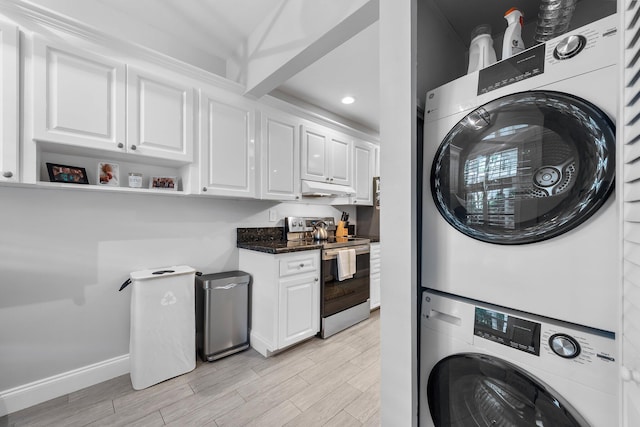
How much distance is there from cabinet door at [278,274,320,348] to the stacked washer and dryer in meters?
1.42

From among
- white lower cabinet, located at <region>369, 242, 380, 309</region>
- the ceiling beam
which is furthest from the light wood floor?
the ceiling beam

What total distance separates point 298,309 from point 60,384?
173 cm

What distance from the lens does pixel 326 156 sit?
311cm

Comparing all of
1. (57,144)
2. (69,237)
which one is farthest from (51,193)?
(57,144)

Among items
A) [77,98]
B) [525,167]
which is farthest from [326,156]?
[525,167]

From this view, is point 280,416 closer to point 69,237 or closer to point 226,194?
point 226,194

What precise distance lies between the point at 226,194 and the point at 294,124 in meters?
1.10

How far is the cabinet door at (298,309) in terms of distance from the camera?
89.1 inches

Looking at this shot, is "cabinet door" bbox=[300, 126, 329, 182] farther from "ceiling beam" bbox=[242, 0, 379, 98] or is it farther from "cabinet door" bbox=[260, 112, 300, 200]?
"ceiling beam" bbox=[242, 0, 379, 98]

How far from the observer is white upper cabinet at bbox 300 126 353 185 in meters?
2.89

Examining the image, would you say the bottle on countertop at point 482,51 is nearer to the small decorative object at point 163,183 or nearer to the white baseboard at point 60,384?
the small decorative object at point 163,183

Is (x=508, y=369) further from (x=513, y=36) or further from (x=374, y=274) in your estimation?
(x=374, y=274)

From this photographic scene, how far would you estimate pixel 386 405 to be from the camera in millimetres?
1101

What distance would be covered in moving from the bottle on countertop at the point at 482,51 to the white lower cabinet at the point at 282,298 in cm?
185
